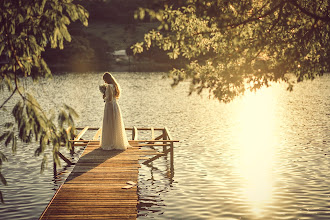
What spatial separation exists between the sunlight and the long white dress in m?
5.13

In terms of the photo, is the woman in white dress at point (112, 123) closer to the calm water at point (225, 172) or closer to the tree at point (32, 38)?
the calm water at point (225, 172)

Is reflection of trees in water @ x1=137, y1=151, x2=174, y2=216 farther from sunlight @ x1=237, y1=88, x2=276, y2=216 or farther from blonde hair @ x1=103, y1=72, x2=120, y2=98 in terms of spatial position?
blonde hair @ x1=103, y1=72, x2=120, y2=98

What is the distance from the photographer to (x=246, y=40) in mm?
13922

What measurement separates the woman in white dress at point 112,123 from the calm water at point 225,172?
1.75m

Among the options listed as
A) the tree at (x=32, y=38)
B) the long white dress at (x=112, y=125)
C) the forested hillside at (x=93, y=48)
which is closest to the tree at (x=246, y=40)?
the tree at (x=32, y=38)

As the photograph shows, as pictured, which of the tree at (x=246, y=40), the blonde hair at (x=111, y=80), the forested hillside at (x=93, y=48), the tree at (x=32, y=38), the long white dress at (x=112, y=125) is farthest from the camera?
the forested hillside at (x=93, y=48)

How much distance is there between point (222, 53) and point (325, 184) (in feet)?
23.9

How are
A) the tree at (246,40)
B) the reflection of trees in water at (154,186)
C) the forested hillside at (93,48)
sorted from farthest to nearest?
the forested hillside at (93,48), the reflection of trees in water at (154,186), the tree at (246,40)

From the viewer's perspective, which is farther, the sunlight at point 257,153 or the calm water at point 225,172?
the sunlight at point 257,153

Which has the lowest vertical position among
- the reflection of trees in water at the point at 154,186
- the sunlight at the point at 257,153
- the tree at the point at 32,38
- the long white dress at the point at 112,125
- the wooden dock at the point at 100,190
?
the reflection of trees in water at the point at 154,186

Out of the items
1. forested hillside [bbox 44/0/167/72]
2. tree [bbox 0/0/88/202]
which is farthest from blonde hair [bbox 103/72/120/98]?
forested hillside [bbox 44/0/167/72]

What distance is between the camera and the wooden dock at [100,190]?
12.5 m

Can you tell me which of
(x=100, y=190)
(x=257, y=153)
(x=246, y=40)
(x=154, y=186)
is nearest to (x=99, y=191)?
(x=100, y=190)

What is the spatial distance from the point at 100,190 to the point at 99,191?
0.10 metres
